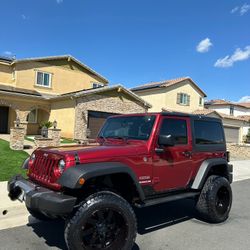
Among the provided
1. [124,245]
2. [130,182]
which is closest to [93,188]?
[130,182]

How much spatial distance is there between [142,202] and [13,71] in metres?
23.8

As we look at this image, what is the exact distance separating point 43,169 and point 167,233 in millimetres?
2415

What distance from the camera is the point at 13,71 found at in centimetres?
2589

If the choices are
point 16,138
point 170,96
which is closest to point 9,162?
point 16,138

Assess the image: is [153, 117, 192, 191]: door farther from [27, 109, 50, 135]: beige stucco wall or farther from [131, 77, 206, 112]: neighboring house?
[131, 77, 206, 112]: neighboring house

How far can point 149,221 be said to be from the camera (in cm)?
595

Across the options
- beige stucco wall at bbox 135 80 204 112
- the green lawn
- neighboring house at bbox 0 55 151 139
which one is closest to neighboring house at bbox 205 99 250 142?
beige stucco wall at bbox 135 80 204 112

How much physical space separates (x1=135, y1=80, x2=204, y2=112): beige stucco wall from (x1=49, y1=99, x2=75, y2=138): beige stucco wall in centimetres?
1375

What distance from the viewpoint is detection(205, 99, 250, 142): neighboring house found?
132ft

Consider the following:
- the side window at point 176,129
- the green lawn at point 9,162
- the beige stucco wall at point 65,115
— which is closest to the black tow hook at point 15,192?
the side window at point 176,129

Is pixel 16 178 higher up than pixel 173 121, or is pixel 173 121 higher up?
pixel 173 121

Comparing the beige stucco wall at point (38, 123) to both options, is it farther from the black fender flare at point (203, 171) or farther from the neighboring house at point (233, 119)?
the neighboring house at point (233, 119)

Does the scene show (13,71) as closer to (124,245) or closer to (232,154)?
(232,154)

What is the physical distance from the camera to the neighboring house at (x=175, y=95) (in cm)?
3522
